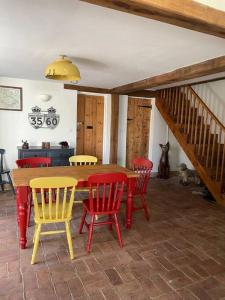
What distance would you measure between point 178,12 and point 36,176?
2.11 metres

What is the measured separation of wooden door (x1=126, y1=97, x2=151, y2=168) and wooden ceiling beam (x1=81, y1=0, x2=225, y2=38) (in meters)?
4.33

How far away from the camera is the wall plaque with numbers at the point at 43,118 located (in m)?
5.05

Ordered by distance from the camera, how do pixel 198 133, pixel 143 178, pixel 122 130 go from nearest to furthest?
1. pixel 143 178
2. pixel 198 133
3. pixel 122 130

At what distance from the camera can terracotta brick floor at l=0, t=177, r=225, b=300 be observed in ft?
6.42

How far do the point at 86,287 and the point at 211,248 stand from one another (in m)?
1.52

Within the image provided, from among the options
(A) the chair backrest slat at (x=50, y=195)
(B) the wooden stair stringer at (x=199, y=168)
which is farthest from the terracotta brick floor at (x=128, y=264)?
(B) the wooden stair stringer at (x=199, y=168)

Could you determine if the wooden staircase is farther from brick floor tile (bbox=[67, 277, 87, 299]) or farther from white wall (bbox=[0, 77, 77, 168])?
brick floor tile (bbox=[67, 277, 87, 299])

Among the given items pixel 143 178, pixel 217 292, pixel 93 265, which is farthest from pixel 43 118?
pixel 217 292

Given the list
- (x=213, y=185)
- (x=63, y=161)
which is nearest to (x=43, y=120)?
(x=63, y=161)

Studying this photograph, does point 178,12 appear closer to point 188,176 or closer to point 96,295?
point 96,295

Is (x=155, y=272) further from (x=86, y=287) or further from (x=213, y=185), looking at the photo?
(x=213, y=185)

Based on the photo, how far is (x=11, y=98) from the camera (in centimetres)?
482

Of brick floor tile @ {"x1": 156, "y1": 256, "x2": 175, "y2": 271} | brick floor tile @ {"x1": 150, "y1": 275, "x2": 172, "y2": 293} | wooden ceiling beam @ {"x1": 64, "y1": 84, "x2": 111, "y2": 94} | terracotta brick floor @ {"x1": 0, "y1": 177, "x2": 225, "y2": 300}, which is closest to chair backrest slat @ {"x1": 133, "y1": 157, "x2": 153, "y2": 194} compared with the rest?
terracotta brick floor @ {"x1": 0, "y1": 177, "x2": 225, "y2": 300}

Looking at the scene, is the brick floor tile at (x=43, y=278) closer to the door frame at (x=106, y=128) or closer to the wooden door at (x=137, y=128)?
the door frame at (x=106, y=128)
